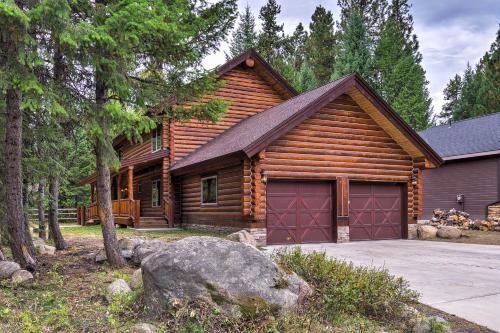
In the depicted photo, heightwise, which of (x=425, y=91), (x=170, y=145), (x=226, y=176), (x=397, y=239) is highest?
(x=425, y=91)

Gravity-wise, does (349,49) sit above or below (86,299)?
above

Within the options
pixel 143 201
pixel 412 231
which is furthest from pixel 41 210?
pixel 412 231

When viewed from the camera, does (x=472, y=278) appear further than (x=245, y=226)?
No

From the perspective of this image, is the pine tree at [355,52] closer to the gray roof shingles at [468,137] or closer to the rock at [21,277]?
the gray roof shingles at [468,137]

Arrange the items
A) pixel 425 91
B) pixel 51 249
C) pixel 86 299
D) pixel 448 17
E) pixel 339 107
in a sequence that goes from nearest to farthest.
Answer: pixel 86 299
pixel 51 249
pixel 339 107
pixel 448 17
pixel 425 91

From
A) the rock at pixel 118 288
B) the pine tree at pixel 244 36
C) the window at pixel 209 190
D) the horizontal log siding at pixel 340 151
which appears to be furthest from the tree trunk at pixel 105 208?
the pine tree at pixel 244 36

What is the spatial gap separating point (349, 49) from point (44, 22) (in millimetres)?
33013

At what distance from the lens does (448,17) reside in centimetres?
2717

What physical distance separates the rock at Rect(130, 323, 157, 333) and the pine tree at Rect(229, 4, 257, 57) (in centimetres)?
3836

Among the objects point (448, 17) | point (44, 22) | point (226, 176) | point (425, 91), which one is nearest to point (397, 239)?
point (226, 176)

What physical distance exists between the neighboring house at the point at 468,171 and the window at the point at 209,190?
14563 mm

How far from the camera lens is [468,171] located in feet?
79.4

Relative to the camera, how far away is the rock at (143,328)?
471cm

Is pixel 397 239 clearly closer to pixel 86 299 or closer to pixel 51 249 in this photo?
pixel 51 249
